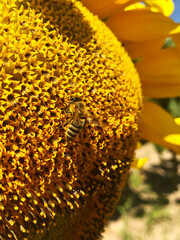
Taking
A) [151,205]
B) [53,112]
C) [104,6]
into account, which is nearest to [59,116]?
[53,112]

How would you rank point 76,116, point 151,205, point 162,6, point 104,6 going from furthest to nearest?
point 151,205 < point 162,6 < point 104,6 < point 76,116

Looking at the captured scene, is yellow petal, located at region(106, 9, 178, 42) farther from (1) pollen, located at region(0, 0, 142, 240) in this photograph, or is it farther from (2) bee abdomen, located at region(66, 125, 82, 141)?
(2) bee abdomen, located at region(66, 125, 82, 141)

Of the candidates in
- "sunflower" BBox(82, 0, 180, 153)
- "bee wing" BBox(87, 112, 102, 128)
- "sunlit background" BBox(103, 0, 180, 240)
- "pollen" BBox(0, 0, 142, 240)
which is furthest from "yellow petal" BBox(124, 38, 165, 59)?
"sunlit background" BBox(103, 0, 180, 240)

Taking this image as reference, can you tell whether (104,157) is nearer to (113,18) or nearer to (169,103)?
(113,18)

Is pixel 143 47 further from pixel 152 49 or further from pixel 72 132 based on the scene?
pixel 72 132

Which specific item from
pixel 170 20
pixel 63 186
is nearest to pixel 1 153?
pixel 63 186
